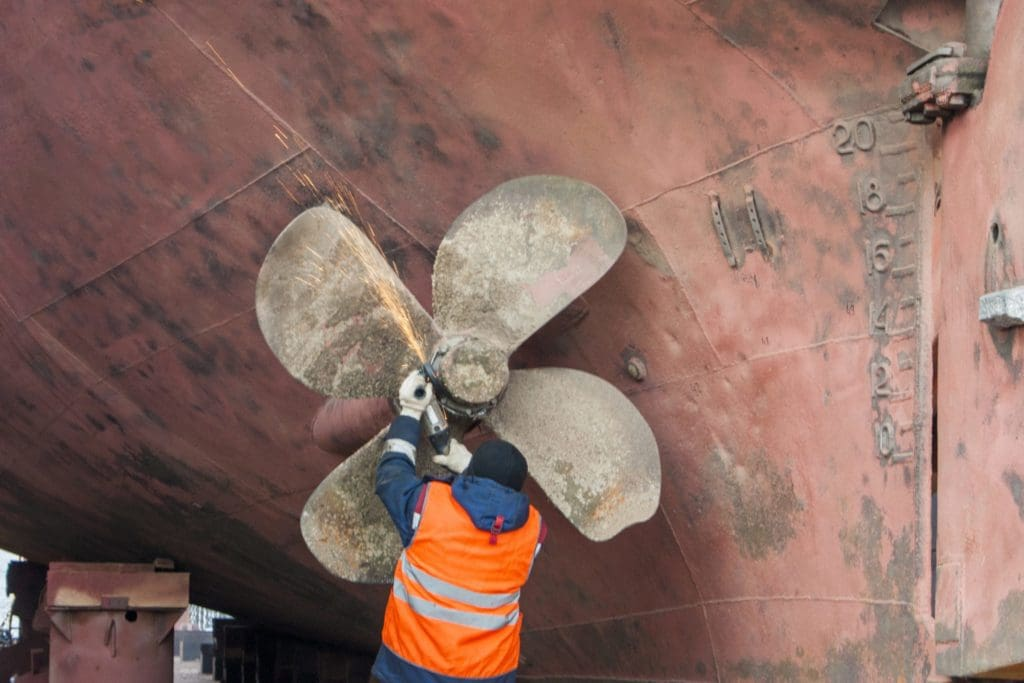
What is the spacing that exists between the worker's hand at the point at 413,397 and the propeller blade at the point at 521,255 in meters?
0.28

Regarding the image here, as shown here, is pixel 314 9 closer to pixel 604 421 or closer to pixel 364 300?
pixel 364 300

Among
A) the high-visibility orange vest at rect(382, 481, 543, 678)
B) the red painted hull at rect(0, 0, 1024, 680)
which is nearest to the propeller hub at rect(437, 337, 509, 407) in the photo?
the high-visibility orange vest at rect(382, 481, 543, 678)

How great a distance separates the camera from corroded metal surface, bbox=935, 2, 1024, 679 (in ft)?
12.8

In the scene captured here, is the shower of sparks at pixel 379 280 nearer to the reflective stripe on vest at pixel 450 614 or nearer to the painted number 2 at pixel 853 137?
the reflective stripe on vest at pixel 450 614

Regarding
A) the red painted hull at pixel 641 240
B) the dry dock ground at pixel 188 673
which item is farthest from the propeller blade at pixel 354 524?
the dry dock ground at pixel 188 673

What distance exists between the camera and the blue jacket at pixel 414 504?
4152mm

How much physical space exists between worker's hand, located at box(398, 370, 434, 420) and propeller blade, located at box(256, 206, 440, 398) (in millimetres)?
129

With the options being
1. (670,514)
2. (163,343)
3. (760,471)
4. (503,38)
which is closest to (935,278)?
(760,471)

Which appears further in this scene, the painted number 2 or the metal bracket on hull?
the painted number 2

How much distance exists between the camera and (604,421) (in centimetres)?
469

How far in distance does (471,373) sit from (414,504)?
0.53m

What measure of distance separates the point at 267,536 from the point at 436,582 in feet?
10.7

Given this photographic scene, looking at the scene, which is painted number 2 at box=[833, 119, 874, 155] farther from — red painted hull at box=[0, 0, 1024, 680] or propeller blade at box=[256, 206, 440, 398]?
propeller blade at box=[256, 206, 440, 398]

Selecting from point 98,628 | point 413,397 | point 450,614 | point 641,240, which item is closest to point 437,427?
point 413,397
